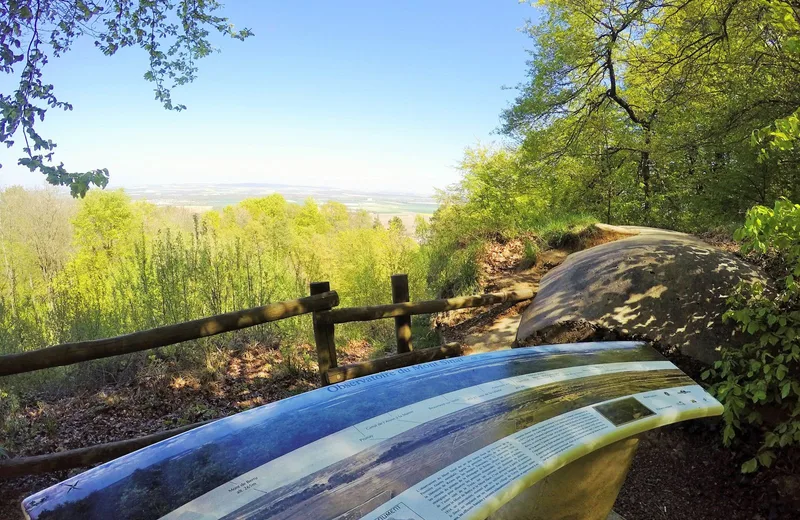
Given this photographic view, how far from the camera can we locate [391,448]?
1.66 metres

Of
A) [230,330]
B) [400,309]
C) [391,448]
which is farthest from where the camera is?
[400,309]

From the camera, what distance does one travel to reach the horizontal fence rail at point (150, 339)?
267 centimetres

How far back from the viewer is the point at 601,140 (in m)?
12.3

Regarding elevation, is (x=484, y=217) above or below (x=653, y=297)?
above

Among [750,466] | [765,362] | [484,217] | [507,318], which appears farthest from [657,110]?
[750,466]

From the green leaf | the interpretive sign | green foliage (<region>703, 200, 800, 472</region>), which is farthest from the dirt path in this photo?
the interpretive sign

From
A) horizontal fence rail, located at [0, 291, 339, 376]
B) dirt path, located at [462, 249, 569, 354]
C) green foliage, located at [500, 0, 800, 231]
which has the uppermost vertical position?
green foliage, located at [500, 0, 800, 231]

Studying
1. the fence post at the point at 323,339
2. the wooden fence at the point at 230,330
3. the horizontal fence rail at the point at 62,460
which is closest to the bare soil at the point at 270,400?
the horizontal fence rail at the point at 62,460

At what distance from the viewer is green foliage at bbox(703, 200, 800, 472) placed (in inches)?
110

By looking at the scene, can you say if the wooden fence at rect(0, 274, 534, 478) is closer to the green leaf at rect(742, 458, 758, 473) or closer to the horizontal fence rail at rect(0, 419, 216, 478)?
the horizontal fence rail at rect(0, 419, 216, 478)

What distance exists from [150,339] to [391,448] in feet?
7.01

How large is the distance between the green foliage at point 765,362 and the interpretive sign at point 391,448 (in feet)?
3.64

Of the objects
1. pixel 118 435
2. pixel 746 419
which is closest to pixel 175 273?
pixel 118 435

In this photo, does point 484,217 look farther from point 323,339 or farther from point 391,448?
point 391,448
